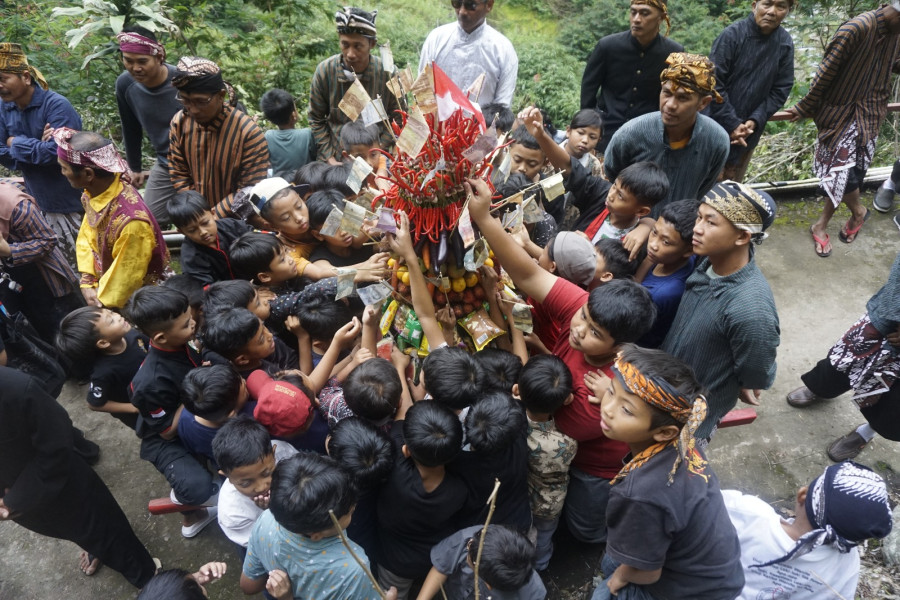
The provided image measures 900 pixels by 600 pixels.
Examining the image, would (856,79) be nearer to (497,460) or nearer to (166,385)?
(497,460)

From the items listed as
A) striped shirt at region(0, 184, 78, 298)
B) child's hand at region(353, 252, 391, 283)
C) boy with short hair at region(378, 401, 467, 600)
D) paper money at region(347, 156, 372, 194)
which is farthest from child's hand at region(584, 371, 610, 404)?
striped shirt at region(0, 184, 78, 298)

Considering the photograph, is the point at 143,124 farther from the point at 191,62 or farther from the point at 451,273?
the point at 451,273

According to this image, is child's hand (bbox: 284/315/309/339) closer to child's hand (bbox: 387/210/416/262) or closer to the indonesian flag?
child's hand (bbox: 387/210/416/262)

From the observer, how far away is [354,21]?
4.04 metres

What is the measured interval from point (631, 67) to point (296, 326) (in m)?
3.69

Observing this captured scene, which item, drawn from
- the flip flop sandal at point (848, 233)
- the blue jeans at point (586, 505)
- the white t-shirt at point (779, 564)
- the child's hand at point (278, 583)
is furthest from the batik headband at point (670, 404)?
the flip flop sandal at point (848, 233)

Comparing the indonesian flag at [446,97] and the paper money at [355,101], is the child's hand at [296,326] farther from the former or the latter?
the indonesian flag at [446,97]

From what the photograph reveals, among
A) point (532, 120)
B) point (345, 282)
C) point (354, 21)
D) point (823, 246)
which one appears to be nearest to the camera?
point (345, 282)

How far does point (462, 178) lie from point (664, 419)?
128cm

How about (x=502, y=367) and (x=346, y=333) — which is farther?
(x=346, y=333)

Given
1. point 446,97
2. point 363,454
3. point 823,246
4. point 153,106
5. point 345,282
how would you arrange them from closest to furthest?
point 446,97
point 363,454
point 345,282
point 153,106
point 823,246

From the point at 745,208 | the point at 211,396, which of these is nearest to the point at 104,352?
the point at 211,396

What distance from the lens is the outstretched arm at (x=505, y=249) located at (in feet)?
7.50

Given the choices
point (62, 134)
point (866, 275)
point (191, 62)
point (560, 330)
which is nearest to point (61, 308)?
point (62, 134)
